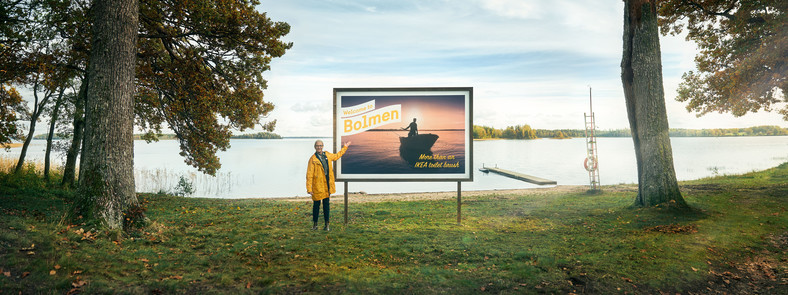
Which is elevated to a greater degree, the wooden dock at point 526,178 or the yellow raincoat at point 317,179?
the yellow raincoat at point 317,179

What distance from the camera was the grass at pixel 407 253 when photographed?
519 centimetres

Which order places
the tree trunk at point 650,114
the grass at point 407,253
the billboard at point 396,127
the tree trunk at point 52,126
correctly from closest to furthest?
the grass at point 407,253, the billboard at point 396,127, the tree trunk at point 650,114, the tree trunk at point 52,126

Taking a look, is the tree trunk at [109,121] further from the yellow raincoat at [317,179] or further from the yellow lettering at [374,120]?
the yellow lettering at [374,120]

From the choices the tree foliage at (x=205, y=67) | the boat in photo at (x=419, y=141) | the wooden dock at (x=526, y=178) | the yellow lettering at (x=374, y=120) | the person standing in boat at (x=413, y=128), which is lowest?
the wooden dock at (x=526, y=178)

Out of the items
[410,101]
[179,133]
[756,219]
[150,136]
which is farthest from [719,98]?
[150,136]

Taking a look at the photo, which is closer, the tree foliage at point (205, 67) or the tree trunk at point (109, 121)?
the tree trunk at point (109, 121)

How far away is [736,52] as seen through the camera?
16188 millimetres

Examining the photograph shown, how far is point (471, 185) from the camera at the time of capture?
31109 millimetres

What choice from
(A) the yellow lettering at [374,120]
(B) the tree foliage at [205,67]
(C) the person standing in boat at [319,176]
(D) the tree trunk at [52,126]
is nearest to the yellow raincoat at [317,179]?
(C) the person standing in boat at [319,176]

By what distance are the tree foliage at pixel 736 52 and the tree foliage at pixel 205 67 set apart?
16.6 m

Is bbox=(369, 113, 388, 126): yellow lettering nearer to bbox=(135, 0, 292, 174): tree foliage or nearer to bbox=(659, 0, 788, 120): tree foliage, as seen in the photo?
bbox=(135, 0, 292, 174): tree foliage

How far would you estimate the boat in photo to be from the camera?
31.0ft

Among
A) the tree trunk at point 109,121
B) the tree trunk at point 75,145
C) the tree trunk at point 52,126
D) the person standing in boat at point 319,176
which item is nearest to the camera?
the tree trunk at point 109,121

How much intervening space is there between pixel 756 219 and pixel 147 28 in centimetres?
1830
